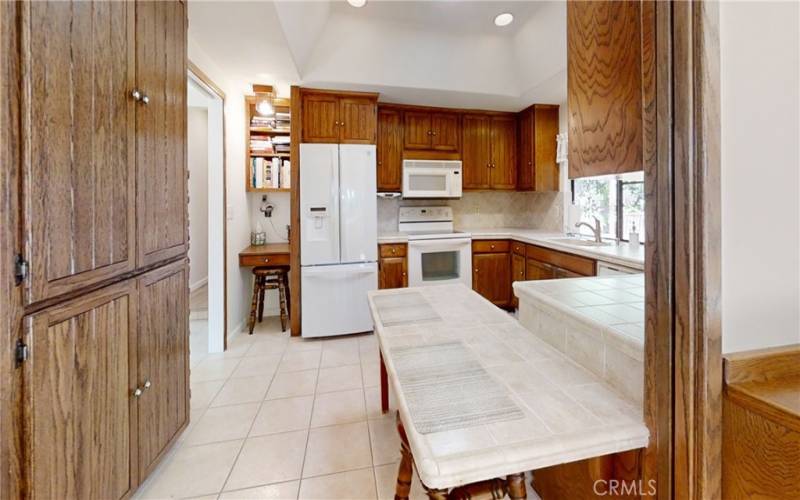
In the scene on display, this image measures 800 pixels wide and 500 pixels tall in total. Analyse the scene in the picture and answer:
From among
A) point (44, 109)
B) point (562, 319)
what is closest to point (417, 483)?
point (562, 319)

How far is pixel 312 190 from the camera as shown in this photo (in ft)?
10.1

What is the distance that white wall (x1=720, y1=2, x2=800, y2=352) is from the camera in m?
0.65

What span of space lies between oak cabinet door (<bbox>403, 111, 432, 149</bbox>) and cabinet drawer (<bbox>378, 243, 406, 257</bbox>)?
1.17 m

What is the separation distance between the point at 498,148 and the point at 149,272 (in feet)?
12.3

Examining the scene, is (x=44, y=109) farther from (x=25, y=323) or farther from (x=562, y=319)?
(x=562, y=319)

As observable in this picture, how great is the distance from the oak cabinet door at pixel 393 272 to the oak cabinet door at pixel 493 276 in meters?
0.82

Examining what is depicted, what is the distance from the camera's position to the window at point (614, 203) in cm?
305

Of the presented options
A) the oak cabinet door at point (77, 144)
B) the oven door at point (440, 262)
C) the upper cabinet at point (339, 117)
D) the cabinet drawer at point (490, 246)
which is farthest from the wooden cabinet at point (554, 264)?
the oak cabinet door at point (77, 144)

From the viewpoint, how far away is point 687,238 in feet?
2.07

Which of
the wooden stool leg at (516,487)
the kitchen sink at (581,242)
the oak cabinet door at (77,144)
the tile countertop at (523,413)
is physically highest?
the oak cabinet door at (77,144)

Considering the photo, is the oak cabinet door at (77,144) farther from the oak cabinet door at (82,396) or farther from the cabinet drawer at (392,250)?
the cabinet drawer at (392,250)

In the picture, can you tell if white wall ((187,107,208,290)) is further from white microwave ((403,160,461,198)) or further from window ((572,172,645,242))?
window ((572,172,645,242))

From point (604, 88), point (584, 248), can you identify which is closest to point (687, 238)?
point (604, 88)

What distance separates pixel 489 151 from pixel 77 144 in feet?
12.4
